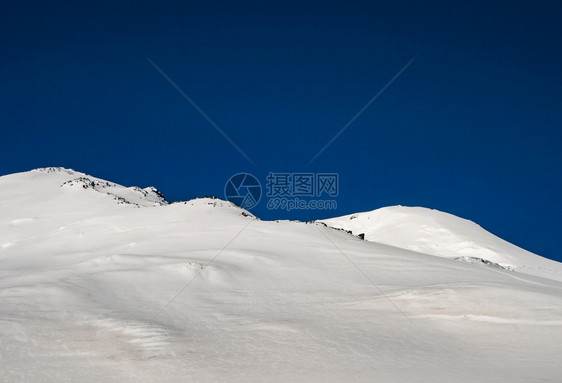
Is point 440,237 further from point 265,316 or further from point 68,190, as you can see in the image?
point 265,316

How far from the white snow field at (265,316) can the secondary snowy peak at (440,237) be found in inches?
816

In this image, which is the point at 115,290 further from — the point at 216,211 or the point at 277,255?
the point at 216,211

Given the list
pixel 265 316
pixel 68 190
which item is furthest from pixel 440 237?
pixel 265 316

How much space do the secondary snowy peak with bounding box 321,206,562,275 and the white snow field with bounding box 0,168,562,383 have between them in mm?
20724

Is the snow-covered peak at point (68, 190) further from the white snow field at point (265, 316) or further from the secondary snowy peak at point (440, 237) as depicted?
the secondary snowy peak at point (440, 237)

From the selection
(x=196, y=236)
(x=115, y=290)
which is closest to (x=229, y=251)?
(x=196, y=236)

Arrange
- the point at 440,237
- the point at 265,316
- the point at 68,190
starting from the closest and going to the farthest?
the point at 265,316 → the point at 68,190 → the point at 440,237

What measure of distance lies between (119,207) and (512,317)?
80.2 feet

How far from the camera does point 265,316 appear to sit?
846 cm

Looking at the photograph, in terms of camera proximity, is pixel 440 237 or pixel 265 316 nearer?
pixel 265 316

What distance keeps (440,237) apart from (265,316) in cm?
3486

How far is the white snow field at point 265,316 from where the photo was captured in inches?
228

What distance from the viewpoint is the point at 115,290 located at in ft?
32.9

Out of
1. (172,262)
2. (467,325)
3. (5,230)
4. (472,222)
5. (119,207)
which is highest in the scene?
(472,222)
